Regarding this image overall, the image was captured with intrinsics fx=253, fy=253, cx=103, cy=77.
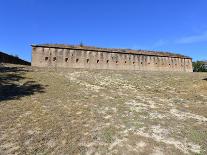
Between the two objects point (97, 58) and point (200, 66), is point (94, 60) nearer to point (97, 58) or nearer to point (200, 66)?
point (97, 58)

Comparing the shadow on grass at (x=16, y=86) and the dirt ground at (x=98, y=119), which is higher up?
the shadow on grass at (x=16, y=86)

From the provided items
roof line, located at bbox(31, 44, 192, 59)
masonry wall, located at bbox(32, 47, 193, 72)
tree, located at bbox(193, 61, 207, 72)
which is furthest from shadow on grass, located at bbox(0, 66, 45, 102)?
tree, located at bbox(193, 61, 207, 72)

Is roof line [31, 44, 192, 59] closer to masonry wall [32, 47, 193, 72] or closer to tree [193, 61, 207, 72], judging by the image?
masonry wall [32, 47, 193, 72]

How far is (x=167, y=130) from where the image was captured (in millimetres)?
9453

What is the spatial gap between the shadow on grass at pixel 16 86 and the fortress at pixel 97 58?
2411cm

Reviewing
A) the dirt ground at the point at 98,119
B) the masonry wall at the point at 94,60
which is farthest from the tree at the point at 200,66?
the dirt ground at the point at 98,119

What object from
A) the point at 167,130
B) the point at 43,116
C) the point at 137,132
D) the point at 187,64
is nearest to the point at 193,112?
the point at 167,130

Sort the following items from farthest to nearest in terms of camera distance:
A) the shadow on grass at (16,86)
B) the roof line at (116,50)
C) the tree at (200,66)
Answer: the tree at (200,66) → the roof line at (116,50) → the shadow on grass at (16,86)

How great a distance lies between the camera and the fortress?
4300 centimetres

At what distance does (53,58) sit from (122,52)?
42.9ft

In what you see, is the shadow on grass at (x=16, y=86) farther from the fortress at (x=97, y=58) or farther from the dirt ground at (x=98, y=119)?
the fortress at (x=97, y=58)

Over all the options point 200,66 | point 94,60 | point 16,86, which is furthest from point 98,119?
point 200,66

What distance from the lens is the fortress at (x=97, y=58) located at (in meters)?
43.0

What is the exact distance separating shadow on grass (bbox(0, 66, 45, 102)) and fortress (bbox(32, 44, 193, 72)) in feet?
79.1
